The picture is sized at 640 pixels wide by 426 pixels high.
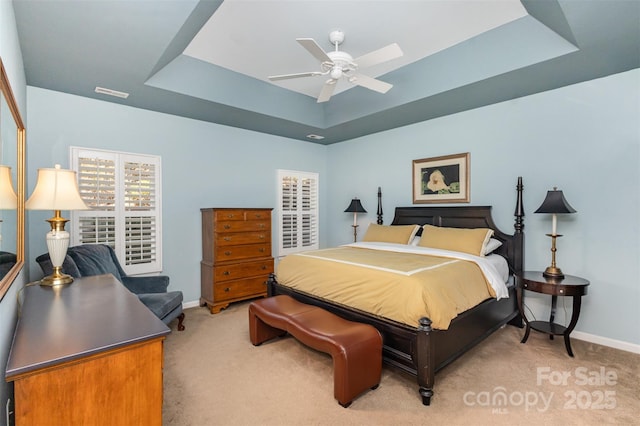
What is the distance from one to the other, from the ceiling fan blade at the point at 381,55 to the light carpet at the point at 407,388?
2.56 m

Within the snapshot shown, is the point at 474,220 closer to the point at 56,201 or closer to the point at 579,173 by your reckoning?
the point at 579,173

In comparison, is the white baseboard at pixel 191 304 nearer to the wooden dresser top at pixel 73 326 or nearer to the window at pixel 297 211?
the window at pixel 297 211

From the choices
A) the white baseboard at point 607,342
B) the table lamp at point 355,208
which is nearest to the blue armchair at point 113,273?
the table lamp at point 355,208

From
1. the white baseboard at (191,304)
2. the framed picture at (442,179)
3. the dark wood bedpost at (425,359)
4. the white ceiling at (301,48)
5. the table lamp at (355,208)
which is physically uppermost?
the white ceiling at (301,48)

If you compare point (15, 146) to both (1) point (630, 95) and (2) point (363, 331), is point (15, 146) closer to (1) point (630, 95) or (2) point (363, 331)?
(2) point (363, 331)

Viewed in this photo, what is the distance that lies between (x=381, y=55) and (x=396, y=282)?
179 centimetres

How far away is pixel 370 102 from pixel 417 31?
1253 millimetres

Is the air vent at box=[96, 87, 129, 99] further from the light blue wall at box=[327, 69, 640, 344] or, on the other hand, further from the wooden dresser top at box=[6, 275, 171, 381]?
the light blue wall at box=[327, 69, 640, 344]

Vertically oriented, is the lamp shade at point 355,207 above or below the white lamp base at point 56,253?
above

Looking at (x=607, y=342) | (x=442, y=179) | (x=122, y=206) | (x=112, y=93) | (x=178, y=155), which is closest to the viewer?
(x=607, y=342)

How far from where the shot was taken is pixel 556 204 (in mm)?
2980

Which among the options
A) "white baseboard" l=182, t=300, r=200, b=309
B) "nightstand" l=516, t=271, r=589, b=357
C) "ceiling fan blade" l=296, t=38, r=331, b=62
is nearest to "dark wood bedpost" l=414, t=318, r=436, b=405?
"nightstand" l=516, t=271, r=589, b=357

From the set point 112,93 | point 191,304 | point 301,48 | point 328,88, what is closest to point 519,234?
point 328,88

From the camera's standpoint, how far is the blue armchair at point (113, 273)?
2.56 m
